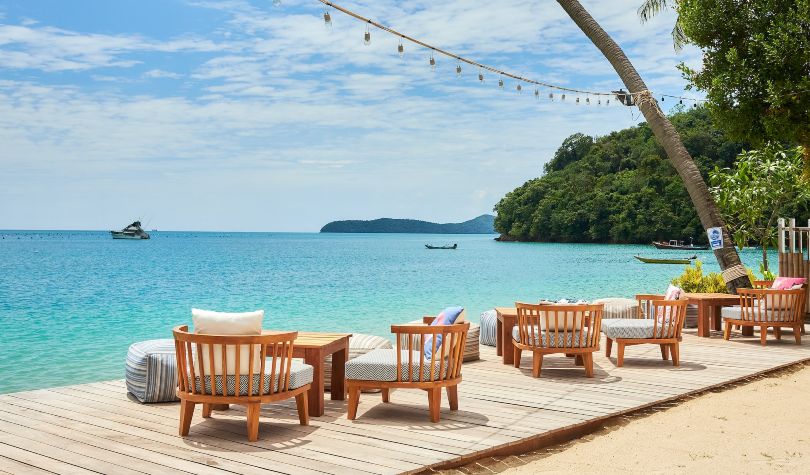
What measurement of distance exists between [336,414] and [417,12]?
24.9m

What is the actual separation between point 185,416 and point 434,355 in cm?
178

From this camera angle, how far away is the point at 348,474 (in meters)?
4.37

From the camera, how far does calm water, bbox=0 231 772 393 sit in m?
16.4

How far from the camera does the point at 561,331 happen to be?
24.8 feet

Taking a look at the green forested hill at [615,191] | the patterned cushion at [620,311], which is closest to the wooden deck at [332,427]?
the patterned cushion at [620,311]

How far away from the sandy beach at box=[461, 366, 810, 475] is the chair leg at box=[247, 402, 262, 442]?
1431 mm

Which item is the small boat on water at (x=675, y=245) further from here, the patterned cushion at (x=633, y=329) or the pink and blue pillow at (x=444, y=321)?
the pink and blue pillow at (x=444, y=321)

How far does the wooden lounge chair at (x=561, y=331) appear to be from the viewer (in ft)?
24.4

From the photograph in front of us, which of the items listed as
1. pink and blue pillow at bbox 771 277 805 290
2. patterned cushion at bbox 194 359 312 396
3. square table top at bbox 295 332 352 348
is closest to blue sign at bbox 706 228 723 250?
pink and blue pillow at bbox 771 277 805 290

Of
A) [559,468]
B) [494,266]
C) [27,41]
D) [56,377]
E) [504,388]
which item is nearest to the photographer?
[559,468]

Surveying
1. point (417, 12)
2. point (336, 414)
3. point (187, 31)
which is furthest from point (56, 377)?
point (187, 31)

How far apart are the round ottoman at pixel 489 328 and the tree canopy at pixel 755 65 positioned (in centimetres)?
355

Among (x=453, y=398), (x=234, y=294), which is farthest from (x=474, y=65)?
(x=234, y=294)

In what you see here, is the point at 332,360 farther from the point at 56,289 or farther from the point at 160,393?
the point at 56,289
